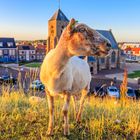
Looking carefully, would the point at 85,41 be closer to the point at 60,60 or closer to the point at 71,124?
the point at 60,60

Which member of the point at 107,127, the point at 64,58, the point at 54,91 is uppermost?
the point at 64,58

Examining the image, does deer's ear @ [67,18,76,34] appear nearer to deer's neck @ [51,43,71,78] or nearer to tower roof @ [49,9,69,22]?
deer's neck @ [51,43,71,78]

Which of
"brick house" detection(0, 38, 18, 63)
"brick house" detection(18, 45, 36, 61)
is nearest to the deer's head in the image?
"brick house" detection(0, 38, 18, 63)

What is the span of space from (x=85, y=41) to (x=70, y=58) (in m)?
0.59

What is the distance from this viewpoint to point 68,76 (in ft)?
12.5

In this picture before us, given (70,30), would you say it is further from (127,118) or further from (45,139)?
(127,118)

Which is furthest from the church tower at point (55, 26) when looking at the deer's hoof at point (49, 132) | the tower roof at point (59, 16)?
the deer's hoof at point (49, 132)

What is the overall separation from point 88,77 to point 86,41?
1.54m

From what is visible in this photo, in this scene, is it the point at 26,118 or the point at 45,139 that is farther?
the point at 26,118

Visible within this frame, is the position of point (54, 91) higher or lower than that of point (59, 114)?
higher

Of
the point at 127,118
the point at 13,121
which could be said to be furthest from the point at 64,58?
the point at 127,118

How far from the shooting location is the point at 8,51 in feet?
197

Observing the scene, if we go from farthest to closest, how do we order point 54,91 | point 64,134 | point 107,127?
point 107,127 < point 64,134 < point 54,91

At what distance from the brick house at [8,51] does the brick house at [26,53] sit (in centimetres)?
290
